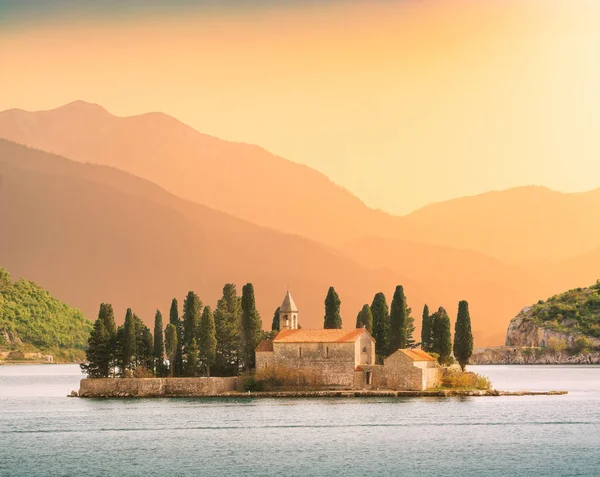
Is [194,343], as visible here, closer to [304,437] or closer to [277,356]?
[277,356]

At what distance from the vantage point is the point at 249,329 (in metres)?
104

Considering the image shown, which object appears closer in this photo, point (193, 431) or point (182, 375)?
point (193, 431)

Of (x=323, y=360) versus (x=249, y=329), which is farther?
(x=249, y=329)

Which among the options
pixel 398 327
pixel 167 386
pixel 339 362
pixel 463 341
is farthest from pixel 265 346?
pixel 463 341

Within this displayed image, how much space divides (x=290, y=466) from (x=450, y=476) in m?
8.97

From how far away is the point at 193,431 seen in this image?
80.5 meters

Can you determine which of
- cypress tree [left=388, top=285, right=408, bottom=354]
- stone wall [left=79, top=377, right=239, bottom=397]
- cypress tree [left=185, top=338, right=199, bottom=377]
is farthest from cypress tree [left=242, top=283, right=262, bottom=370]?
cypress tree [left=388, top=285, right=408, bottom=354]

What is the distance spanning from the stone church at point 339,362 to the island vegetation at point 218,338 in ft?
7.58

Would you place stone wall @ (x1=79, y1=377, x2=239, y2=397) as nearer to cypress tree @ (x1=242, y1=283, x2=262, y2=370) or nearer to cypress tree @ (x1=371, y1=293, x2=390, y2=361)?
cypress tree @ (x1=242, y1=283, x2=262, y2=370)

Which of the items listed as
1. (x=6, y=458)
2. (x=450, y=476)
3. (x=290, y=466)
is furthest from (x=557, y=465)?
(x=6, y=458)

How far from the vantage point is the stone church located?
97.4 metres

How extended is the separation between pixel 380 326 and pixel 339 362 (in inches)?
469

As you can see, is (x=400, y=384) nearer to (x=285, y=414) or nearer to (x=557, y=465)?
(x=285, y=414)

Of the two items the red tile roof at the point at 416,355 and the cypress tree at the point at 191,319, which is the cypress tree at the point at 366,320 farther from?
the cypress tree at the point at 191,319
